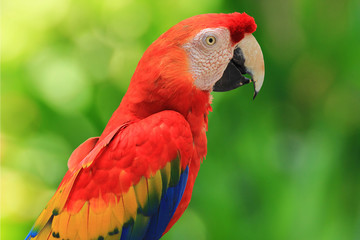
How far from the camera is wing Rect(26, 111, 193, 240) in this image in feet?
2.29

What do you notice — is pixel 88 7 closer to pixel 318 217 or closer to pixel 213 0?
pixel 213 0

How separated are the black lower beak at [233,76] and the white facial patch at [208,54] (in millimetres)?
17

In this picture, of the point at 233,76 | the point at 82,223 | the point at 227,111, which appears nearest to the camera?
the point at 82,223

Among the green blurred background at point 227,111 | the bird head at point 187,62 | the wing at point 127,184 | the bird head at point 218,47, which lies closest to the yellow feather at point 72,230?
the wing at point 127,184

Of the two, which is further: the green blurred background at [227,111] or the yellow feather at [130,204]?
the green blurred background at [227,111]

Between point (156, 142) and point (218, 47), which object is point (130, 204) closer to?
point (156, 142)

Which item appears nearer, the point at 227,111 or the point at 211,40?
the point at 211,40

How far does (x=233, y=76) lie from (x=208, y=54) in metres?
0.08

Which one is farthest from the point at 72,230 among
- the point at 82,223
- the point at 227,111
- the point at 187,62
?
the point at 227,111

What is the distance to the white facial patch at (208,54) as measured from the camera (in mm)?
753

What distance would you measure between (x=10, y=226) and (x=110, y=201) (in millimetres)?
918

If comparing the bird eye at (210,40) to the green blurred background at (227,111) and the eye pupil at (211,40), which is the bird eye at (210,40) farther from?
the green blurred background at (227,111)

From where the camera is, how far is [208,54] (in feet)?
2.51

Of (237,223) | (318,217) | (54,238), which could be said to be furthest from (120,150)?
(318,217)
